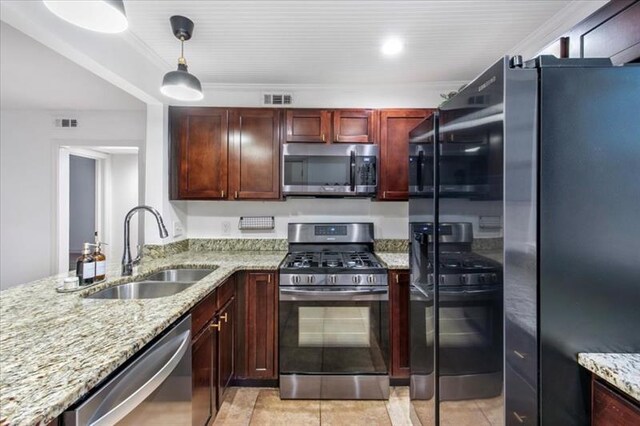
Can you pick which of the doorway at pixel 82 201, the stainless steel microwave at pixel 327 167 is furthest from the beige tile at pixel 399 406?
the doorway at pixel 82 201

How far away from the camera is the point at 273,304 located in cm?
229

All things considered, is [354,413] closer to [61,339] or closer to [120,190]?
[61,339]

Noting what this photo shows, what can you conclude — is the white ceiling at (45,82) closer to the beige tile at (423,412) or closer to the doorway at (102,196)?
the doorway at (102,196)

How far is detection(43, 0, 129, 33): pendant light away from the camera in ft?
3.33

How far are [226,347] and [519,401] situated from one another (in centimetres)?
174

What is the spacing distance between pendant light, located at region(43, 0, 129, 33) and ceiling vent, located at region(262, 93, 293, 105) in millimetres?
1726

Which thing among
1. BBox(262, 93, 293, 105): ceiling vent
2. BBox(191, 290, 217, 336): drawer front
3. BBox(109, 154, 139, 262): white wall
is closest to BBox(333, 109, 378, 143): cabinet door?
BBox(262, 93, 293, 105): ceiling vent

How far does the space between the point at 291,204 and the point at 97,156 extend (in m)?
3.52

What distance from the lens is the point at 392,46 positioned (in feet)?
7.04

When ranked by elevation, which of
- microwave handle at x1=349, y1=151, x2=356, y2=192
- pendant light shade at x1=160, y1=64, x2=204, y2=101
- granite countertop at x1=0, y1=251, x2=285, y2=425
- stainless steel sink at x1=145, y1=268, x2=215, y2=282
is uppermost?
pendant light shade at x1=160, y1=64, x2=204, y2=101

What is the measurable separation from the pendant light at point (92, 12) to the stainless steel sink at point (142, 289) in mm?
1351

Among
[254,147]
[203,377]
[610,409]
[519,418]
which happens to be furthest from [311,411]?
[254,147]

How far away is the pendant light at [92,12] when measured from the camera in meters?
1.02

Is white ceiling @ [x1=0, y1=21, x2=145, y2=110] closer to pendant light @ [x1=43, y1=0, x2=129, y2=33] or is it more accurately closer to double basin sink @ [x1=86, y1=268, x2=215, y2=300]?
pendant light @ [x1=43, y1=0, x2=129, y2=33]
